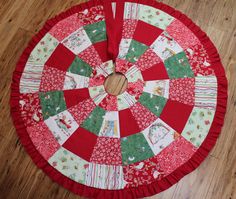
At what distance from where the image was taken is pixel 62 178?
1223 mm

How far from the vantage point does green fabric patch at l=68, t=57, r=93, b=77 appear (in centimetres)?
138

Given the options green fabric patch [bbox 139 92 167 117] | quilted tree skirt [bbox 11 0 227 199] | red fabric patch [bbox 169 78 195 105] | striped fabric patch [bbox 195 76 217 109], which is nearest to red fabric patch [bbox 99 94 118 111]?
quilted tree skirt [bbox 11 0 227 199]

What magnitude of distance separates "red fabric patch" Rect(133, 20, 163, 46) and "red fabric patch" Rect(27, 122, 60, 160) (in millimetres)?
604

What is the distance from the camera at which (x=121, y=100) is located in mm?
1319

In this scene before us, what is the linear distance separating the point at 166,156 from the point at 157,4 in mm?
766

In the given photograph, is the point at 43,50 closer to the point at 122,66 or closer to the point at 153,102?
the point at 122,66

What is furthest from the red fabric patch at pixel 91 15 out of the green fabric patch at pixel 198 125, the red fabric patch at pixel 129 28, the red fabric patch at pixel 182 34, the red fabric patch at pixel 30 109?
the green fabric patch at pixel 198 125

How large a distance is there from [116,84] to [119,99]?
0.27ft

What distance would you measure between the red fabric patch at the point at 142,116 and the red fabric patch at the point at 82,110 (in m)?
0.19

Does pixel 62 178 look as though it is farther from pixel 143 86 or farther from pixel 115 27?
pixel 115 27

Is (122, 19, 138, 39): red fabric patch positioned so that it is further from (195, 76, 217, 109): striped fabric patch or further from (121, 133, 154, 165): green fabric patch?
(121, 133, 154, 165): green fabric patch

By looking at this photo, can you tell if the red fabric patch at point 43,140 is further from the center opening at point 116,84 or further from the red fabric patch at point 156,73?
the red fabric patch at point 156,73

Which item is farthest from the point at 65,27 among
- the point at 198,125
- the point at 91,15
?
the point at 198,125

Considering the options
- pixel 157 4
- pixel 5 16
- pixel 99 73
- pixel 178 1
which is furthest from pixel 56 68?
pixel 178 1
